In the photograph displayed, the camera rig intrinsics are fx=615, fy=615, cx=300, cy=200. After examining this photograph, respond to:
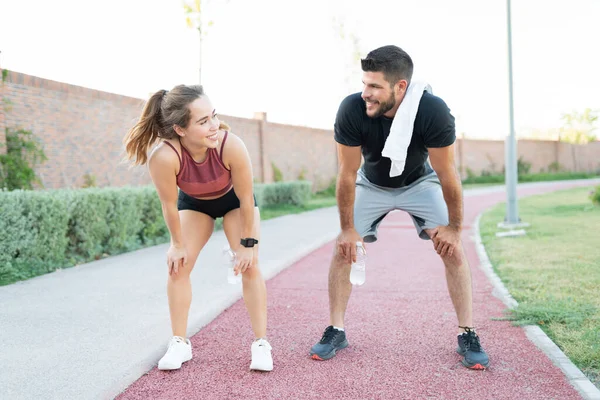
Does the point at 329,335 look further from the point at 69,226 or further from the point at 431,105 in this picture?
the point at 69,226

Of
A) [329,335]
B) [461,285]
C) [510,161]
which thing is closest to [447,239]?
[461,285]

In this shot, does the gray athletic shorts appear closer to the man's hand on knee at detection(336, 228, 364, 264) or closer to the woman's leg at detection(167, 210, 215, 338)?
the man's hand on knee at detection(336, 228, 364, 264)

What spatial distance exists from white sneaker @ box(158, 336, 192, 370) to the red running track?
0.05 m

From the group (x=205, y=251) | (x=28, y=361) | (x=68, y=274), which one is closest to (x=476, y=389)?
(x=28, y=361)

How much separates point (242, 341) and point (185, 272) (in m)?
0.92

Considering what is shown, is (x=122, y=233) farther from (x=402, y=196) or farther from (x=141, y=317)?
(x=402, y=196)

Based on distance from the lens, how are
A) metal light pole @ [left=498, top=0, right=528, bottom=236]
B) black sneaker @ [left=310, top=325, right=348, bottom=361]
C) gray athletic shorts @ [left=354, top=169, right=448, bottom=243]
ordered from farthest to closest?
1. metal light pole @ [left=498, top=0, right=528, bottom=236]
2. gray athletic shorts @ [left=354, top=169, right=448, bottom=243]
3. black sneaker @ [left=310, top=325, right=348, bottom=361]

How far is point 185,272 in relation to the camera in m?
3.90

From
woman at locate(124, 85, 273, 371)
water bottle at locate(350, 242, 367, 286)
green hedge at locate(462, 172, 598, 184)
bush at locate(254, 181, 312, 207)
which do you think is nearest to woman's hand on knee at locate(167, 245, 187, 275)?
woman at locate(124, 85, 273, 371)

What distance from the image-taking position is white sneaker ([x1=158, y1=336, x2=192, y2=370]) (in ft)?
12.5

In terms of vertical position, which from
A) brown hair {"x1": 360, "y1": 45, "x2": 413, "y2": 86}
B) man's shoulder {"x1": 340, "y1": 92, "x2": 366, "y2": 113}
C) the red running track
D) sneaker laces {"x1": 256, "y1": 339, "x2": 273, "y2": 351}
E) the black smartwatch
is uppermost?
brown hair {"x1": 360, "y1": 45, "x2": 413, "y2": 86}

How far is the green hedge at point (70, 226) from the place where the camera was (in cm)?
677

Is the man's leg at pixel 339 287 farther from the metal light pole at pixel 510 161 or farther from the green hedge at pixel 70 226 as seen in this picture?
the metal light pole at pixel 510 161

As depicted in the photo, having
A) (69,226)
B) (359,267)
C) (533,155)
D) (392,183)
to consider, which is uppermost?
(533,155)
